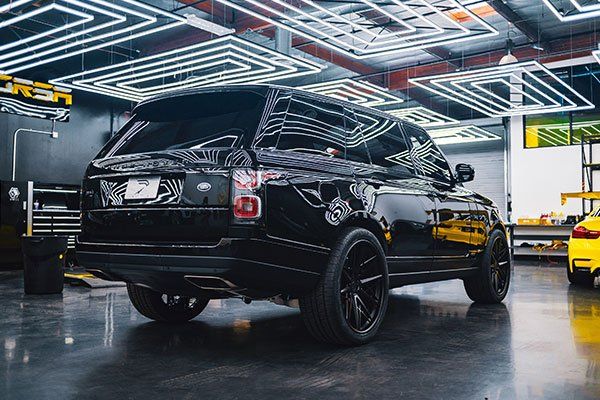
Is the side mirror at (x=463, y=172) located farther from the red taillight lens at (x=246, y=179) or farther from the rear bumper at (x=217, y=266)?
the red taillight lens at (x=246, y=179)

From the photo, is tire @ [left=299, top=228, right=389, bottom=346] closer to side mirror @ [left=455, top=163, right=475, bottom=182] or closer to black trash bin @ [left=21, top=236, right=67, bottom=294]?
side mirror @ [left=455, top=163, right=475, bottom=182]

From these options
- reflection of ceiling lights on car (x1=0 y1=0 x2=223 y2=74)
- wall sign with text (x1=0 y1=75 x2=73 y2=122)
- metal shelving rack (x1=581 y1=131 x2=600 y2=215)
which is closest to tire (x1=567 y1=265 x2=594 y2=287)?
metal shelving rack (x1=581 y1=131 x2=600 y2=215)

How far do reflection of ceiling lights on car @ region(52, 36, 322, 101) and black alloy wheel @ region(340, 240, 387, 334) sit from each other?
650 cm

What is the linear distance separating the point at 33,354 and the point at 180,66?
28.5 feet

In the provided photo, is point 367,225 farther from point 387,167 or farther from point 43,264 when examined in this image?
point 43,264

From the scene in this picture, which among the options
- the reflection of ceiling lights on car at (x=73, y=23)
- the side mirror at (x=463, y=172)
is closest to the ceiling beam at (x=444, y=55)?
the reflection of ceiling lights on car at (x=73, y=23)

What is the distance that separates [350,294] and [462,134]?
1564cm

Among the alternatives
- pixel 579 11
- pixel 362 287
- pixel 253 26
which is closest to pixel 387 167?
pixel 362 287

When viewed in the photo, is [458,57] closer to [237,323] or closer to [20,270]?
[20,270]

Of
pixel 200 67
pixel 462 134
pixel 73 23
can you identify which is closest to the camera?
pixel 73 23

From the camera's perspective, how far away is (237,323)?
15.5 feet

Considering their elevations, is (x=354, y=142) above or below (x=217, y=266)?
above

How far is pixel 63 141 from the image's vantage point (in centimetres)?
1488

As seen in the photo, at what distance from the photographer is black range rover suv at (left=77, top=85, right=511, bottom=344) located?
3104 millimetres
